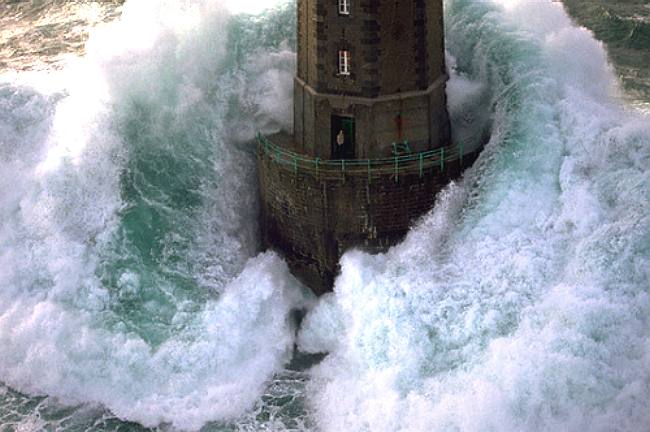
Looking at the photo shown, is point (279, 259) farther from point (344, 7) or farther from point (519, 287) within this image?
point (519, 287)

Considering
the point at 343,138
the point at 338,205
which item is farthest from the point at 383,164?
the point at 338,205

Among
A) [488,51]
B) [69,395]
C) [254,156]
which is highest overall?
[488,51]

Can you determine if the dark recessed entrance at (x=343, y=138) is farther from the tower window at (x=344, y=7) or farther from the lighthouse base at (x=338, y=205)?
the tower window at (x=344, y=7)

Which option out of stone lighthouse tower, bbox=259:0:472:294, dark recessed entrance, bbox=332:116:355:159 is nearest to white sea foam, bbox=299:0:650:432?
stone lighthouse tower, bbox=259:0:472:294

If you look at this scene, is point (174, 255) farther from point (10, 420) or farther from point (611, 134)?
point (611, 134)

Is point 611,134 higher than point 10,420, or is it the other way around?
point 611,134

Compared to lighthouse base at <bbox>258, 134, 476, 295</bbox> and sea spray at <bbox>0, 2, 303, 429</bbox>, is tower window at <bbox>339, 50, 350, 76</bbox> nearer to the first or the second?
lighthouse base at <bbox>258, 134, 476, 295</bbox>

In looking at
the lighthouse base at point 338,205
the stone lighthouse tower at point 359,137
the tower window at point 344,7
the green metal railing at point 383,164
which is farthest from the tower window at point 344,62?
the lighthouse base at point 338,205

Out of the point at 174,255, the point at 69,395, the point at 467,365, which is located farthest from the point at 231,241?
the point at 467,365
